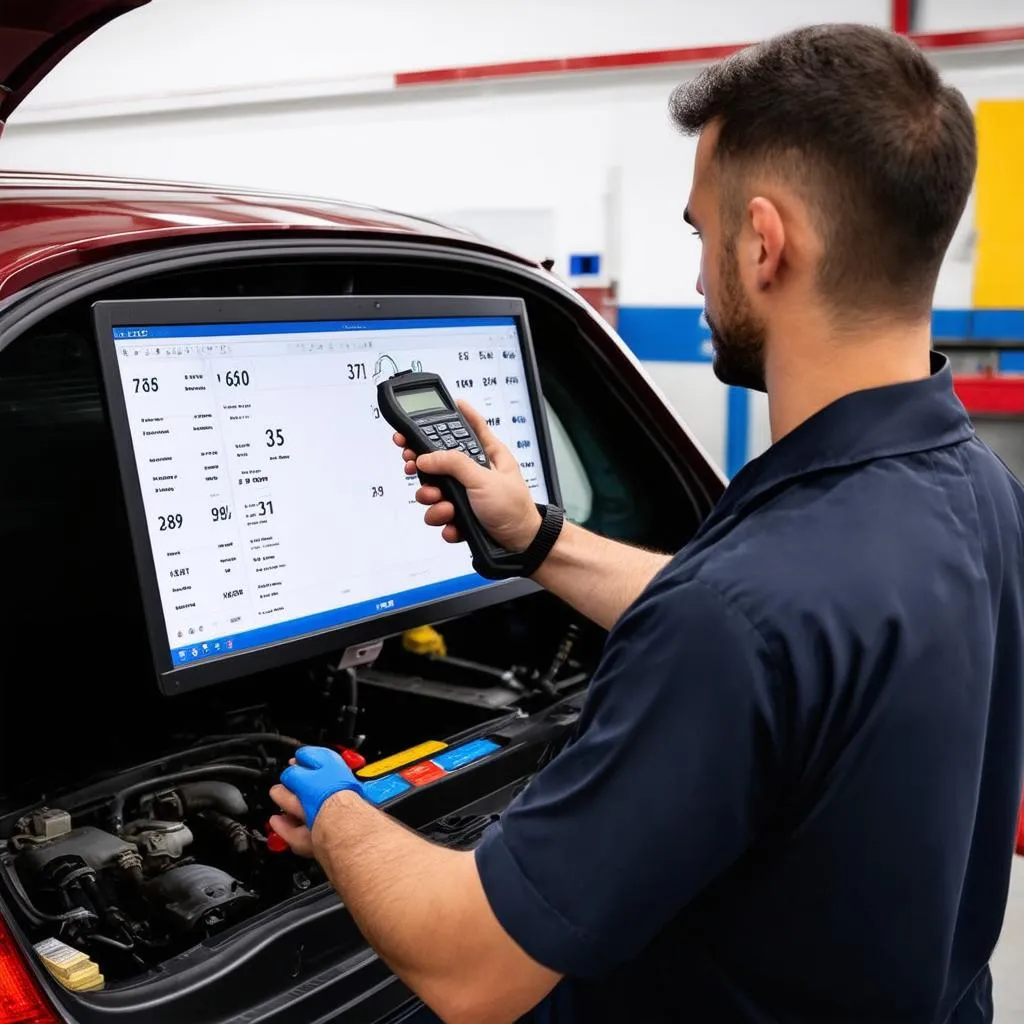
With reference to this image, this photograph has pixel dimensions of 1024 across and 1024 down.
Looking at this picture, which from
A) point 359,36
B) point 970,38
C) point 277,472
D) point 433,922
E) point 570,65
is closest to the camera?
point 433,922

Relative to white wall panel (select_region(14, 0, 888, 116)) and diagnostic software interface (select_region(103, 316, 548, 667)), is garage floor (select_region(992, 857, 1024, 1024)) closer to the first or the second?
diagnostic software interface (select_region(103, 316, 548, 667))

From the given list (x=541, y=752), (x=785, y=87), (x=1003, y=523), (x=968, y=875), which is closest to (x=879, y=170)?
(x=785, y=87)

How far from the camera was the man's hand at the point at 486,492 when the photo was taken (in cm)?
152

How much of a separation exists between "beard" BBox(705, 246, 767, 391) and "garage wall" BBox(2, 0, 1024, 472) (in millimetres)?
4463

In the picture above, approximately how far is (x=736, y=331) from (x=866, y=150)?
7.9 inches

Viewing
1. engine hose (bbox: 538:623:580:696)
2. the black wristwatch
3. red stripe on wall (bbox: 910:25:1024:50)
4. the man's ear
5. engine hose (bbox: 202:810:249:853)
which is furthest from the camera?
red stripe on wall (bbox: 910:25:1024:50)

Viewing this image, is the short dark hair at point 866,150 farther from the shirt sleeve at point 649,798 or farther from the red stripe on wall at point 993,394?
the red stripe on wall at point 993,394

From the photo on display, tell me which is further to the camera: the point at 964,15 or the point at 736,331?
the point at 964,15

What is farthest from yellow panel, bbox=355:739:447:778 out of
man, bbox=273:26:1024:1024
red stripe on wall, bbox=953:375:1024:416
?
red stripe on wall, bbox=953:375:1024:416

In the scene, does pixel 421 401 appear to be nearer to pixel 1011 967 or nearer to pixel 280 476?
pixel 280 476

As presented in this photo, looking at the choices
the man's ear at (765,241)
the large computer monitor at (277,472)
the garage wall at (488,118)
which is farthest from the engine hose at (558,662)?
the garage wall at (488,118)

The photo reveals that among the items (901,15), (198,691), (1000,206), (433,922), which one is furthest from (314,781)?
(901,15)

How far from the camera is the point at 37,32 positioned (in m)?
1.36

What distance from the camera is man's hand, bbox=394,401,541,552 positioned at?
152 centimetres
